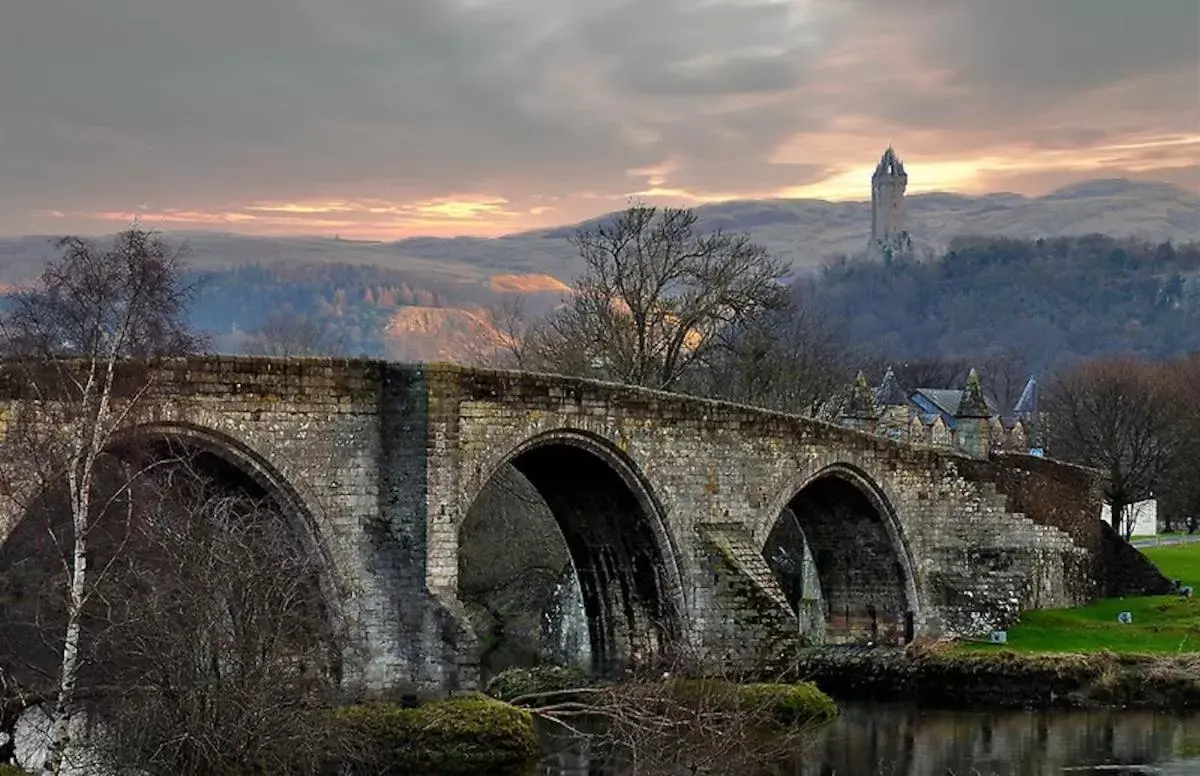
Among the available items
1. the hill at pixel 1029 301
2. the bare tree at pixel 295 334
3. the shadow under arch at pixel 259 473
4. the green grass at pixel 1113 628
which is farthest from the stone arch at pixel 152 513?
the hill at pixel 1029 301

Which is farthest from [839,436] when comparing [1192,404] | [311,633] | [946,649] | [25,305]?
[1192,404]

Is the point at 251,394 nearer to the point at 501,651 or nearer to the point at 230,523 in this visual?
the point at 230,523

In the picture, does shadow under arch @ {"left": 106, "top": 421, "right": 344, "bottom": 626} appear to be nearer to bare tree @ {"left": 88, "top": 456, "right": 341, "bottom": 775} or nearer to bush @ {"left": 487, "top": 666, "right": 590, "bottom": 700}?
bare tree @ {"left": 88, "top": 456, "right": 341, "bottom": 775}

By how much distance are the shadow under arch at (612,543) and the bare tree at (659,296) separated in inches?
388

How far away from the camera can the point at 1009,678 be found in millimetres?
27828

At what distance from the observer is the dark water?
2188 cm

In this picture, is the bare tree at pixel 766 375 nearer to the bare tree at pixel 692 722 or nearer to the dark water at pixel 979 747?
the dark water at pixel 979 747

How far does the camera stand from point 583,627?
29688mm

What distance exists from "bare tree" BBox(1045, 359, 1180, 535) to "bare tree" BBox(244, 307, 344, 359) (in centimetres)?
2943

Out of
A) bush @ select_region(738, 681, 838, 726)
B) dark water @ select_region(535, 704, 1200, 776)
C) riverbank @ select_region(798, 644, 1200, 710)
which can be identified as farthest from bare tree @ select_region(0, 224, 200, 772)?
riverbank @ select_region(798, 644, 1200, 710)

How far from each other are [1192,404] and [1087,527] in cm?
2971

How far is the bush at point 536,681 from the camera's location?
1105 inches

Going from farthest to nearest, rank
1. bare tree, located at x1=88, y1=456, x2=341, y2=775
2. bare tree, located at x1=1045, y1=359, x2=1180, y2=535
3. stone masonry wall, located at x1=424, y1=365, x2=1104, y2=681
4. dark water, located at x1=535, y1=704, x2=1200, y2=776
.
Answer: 1. bare tree, located at x1=1045, y1=359, x2=1180, y2=535
2. stone masonry wall, located at x1=424, y1=365, x2=1104, y2=681
3. dark water, located at x1=535, y1=704, x2=1200, y2=776
4. bare tree, located at x1=88, y1=456, x2=341, y2=775

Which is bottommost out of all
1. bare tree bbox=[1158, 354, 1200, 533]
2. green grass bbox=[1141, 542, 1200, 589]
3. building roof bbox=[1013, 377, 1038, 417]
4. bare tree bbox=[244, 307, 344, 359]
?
green grass bbox=[1141, 542, 1200, 589]
